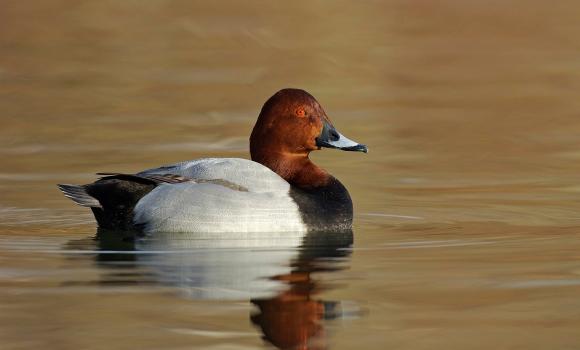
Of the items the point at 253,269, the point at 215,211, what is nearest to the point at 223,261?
the point at 253,269

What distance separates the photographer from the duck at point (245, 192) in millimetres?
8453

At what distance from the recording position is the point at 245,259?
300 inches

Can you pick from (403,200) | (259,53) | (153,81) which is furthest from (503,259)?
(259,53)

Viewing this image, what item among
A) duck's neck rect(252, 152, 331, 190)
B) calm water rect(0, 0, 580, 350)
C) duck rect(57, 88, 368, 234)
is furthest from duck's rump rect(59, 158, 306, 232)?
duck's neck rect(252, 152, 331, 190)

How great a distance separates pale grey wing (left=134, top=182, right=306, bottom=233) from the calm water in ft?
0.42

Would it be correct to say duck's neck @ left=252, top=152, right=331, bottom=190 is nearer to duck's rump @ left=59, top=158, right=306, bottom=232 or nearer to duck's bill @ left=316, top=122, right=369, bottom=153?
duck's bill @ left=316, top=122, right=369, bottom=153

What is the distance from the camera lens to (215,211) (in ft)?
27.7

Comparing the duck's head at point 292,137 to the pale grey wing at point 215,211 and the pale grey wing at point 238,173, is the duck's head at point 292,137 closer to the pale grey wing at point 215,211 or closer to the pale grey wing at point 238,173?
the pale grey wing at point 238,173

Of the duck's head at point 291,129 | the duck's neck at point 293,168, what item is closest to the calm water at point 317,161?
the duck's neck at point 293,168

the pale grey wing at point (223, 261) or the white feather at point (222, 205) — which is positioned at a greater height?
the white feather at point (222, 205)

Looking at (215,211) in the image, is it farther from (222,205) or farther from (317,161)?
(317,161)

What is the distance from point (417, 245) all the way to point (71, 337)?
290 centimetres

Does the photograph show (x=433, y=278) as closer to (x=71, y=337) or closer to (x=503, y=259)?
(x=503, y=259)

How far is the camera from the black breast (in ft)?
28.1
